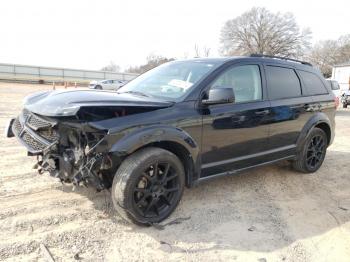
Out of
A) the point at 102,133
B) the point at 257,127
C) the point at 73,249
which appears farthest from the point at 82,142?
the point at 257,127

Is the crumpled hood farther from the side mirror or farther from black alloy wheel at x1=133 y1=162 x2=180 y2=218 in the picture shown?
black alloy wheel at x1=133 y1=162 x2=180 y2=218

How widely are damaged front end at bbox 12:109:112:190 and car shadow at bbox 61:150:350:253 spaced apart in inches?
26.8

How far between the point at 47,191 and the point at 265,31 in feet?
173

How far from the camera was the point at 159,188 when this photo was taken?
3580 millimetres

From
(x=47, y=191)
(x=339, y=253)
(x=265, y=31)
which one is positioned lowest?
(x=339, y=253)

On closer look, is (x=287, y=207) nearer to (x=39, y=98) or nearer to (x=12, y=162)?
(x=39, y=98)

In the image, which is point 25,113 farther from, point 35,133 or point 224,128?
point 224,128

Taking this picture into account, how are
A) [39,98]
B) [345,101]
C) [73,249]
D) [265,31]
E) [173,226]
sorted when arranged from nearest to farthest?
[73,249]
[173,226]
[39,98]
[345,101]
[265,31]

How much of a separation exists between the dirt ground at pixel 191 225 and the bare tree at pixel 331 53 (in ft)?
220

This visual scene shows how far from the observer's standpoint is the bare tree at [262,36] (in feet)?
165

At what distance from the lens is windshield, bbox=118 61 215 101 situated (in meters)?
3.93

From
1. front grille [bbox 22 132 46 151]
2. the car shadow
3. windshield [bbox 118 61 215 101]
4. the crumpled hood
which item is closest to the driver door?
windshield [bbox 118 61 215 101]

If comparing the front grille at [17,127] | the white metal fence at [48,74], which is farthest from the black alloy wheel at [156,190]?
the white metal fence at [48,74]

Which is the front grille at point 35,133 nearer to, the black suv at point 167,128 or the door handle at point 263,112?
the black suv at point 167,128
